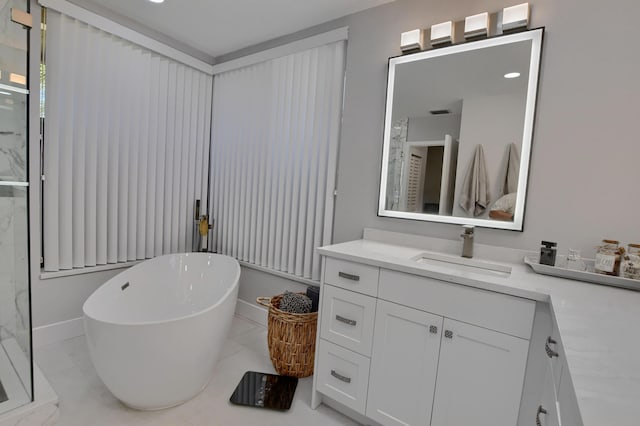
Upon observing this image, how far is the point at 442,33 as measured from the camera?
188 cm

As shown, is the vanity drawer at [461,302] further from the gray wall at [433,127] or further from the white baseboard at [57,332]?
the white baseboard at [57,332]

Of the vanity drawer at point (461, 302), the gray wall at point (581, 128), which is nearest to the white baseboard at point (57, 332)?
the vanity drawer at point (461, 302)

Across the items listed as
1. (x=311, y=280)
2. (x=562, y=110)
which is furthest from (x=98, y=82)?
(x=562, y=110)

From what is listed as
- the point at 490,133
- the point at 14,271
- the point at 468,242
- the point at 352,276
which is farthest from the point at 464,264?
the point at 14,271

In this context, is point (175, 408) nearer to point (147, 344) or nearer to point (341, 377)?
point (147, 344)

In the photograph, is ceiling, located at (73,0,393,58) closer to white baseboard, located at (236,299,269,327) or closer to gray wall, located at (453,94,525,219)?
gray wall, located at (453,94,525,219)

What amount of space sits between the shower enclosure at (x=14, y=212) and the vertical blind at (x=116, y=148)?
0.73 m

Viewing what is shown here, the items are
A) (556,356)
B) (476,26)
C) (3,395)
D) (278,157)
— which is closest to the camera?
(556,356)

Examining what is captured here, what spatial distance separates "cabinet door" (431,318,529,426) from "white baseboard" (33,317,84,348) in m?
2.67

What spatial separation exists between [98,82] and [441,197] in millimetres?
2709

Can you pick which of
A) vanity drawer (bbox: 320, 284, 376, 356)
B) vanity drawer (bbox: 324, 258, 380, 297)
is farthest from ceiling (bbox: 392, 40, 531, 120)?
vanity drawer (bbox: 320, 284, 376, 356)

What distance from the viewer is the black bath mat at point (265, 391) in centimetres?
184

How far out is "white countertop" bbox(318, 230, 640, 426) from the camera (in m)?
0.52

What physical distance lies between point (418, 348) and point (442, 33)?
5.89ft
